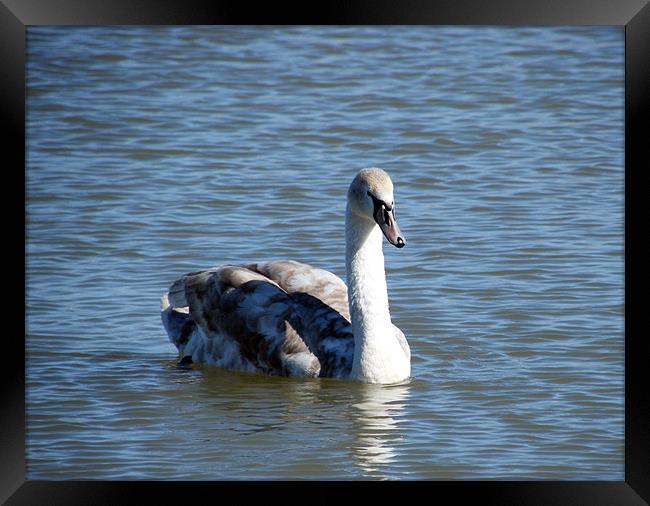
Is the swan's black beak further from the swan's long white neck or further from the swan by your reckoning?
the swan's long white neck

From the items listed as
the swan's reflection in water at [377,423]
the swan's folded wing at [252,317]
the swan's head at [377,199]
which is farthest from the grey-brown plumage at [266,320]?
the swan's head at [377,199]

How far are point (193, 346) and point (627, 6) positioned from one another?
488 centimetres

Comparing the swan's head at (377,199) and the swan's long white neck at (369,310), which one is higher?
the swan's head at (377,199)

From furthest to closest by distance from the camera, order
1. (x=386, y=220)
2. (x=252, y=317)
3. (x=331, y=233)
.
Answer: (x=331, y=233), (x=252, y=317), (x=386, y=220)

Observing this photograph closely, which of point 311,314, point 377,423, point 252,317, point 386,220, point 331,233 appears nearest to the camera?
point 377,423

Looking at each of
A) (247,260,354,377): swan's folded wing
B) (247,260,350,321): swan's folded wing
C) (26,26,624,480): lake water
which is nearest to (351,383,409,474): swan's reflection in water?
Result: (26,26,624,480): lake water

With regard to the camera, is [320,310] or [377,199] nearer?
[377,199]

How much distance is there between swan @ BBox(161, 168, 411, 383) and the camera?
10.8 m

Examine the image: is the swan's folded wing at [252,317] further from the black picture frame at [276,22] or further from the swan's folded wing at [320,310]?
the black picture frame at [276,22]

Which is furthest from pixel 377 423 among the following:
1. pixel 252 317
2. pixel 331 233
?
pixel 331 233

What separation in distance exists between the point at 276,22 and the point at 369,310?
11.4 feet

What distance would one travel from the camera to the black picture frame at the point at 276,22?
7.80 metres

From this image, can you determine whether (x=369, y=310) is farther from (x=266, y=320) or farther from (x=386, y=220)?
(x=266, y=320)

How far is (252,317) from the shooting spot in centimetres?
1139
